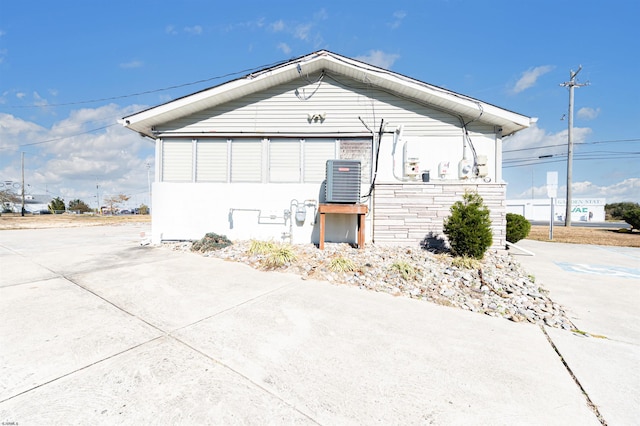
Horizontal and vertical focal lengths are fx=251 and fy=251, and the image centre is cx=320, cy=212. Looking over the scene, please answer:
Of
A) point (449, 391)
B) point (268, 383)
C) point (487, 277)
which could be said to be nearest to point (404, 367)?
point (449, 391)

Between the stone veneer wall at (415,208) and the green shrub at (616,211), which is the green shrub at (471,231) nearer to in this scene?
the stone veneer wall at (415,208)

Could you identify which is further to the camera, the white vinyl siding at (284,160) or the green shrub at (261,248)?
the white vinyl siding at (284,160)

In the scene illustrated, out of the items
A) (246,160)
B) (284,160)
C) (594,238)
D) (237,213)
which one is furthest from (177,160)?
(594,238)

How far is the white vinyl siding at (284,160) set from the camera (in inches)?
259

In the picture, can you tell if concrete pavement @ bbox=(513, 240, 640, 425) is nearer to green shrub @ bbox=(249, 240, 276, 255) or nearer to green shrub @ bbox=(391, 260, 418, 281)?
green shrub @ bbox=(391, 260, 418, 281)

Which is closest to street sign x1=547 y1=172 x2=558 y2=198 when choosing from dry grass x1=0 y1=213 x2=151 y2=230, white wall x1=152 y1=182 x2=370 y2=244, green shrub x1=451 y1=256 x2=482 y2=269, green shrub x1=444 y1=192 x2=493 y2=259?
green shrub x1=444 y1=192 x2=493 y2=259

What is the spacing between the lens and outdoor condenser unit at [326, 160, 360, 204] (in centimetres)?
580

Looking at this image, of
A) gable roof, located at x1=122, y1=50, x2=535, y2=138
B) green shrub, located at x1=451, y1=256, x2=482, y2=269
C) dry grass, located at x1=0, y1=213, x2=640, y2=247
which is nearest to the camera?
green shrub, located at x1=451, y1=256, x2=482, y2=269

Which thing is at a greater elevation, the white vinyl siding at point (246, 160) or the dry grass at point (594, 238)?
the white vinyl siding at point (246, 160)

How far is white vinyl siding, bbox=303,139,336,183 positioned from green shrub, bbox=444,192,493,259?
10.7 ft

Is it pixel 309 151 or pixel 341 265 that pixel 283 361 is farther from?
pixel 309 151

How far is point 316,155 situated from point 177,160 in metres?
3.79

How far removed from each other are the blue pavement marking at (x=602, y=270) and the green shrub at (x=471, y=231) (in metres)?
2.07

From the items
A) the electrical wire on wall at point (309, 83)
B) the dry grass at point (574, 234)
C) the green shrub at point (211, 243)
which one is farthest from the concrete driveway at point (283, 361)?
the dry grass at point (574, 234)
